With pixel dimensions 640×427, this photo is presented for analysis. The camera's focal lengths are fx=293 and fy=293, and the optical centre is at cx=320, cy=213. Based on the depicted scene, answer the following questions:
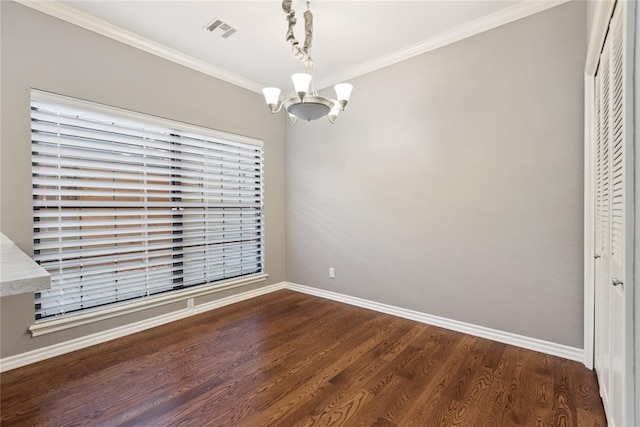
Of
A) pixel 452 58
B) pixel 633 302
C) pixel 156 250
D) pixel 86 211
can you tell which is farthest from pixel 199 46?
pixel 633 302

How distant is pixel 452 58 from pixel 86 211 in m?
3.68

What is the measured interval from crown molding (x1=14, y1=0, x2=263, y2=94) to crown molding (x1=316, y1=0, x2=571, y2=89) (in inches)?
52.5

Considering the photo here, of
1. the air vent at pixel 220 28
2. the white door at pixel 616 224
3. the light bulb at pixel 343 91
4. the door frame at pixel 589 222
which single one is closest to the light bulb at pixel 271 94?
the light bulb at pixel 343 91

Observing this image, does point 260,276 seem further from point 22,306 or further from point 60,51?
point 60,51

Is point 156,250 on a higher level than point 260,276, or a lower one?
higher

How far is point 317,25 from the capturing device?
2.67 metres

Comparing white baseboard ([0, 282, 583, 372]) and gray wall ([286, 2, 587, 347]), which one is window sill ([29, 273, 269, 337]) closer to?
white baseboard ([0, 282, 583, 372])

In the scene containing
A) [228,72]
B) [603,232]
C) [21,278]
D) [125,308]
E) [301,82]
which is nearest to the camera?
[21,278]

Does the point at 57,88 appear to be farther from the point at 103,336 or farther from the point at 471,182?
the point at 471,182

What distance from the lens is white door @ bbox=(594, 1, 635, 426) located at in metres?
1.03

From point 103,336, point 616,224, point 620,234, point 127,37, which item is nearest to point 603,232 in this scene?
point 616,224

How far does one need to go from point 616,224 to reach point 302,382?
78.6 inches

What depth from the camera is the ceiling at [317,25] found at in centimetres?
242

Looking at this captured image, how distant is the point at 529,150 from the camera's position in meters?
2.43
